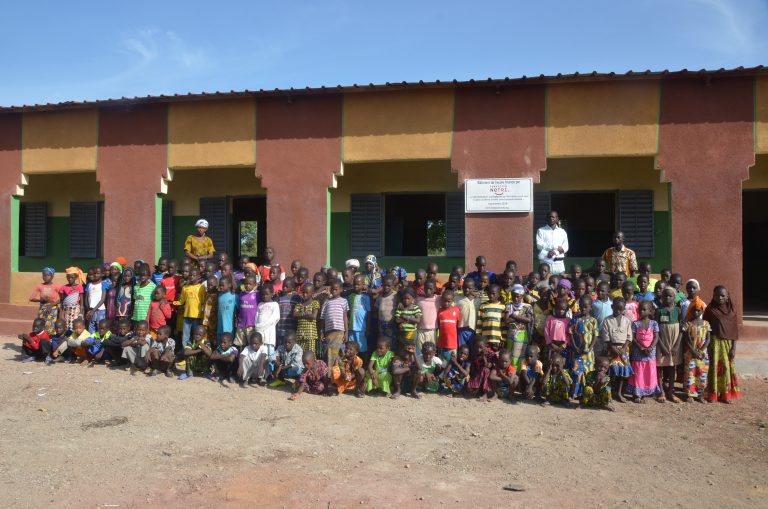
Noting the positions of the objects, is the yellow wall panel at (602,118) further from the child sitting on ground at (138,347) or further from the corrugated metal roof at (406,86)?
the child sitting on ground at (138,347)

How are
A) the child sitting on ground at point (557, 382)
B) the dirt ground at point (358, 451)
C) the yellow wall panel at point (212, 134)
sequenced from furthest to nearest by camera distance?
the yellow wall panel at point (212, 134)
the child sitting on ground at point (557, 382)
the dirt ground at point (358, 451)

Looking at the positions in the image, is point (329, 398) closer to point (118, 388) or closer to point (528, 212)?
point (118, 388)

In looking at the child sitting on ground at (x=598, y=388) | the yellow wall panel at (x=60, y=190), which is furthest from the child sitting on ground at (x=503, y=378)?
the yellow wall panel at (x=60, y=190)

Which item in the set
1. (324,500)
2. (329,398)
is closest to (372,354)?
(329,398)

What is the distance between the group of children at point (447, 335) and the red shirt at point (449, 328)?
1 cm

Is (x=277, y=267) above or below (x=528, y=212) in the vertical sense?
below

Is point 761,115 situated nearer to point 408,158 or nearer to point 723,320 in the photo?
point 723,320

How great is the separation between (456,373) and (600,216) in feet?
26.7

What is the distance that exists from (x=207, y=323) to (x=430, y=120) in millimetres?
3906

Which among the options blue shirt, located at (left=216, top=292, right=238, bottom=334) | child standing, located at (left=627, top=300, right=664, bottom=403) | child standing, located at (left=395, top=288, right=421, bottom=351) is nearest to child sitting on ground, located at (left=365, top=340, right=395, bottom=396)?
child standing, located at (left=395, top=288, right=421, bottom=351)

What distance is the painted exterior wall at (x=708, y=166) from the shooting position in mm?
7531

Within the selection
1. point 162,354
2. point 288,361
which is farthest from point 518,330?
point 162,354

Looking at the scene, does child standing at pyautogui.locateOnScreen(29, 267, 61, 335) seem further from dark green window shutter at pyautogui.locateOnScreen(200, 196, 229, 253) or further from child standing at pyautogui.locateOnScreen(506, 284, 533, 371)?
child standing at pyautogui.locateOnScreen(506, 284, 533, 371)

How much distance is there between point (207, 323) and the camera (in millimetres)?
6953
